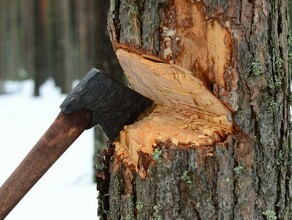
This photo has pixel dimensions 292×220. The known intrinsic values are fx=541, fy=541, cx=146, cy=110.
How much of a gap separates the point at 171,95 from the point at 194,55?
0.64 feet

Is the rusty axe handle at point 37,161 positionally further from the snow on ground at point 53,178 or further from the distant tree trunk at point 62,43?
the distant tree trunk at point 62,43

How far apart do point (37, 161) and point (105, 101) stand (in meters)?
0.33

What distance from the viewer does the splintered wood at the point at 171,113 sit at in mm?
1829

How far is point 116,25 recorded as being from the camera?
1951 millimetres

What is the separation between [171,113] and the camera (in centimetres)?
200

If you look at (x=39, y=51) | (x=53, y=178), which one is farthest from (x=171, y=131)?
(x=39, y=51)

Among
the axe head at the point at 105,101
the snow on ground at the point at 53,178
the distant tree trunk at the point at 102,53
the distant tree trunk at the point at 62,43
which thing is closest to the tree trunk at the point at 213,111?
the axe head at the point at 105,101

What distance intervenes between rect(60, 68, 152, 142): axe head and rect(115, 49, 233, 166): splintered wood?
0.05m

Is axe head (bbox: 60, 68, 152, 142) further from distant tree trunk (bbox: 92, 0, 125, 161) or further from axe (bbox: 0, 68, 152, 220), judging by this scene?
distant tree trunk (bbox: 92, 0, 125, 161)

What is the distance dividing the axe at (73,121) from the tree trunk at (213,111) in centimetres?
14

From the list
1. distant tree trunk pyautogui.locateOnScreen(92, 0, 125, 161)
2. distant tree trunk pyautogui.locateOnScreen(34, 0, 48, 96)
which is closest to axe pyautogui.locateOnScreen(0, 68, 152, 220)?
distant tree trunk pyautogui.locateOnScreen(92, 0, 125, 161)

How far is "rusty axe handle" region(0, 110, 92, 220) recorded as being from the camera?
6.41 ft

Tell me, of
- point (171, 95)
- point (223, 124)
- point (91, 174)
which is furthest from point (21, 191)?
point (91, 174)

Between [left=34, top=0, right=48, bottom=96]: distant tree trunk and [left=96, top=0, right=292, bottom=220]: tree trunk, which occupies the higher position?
[left=96, top=0, right=292, bottom=220]: tree trunk
